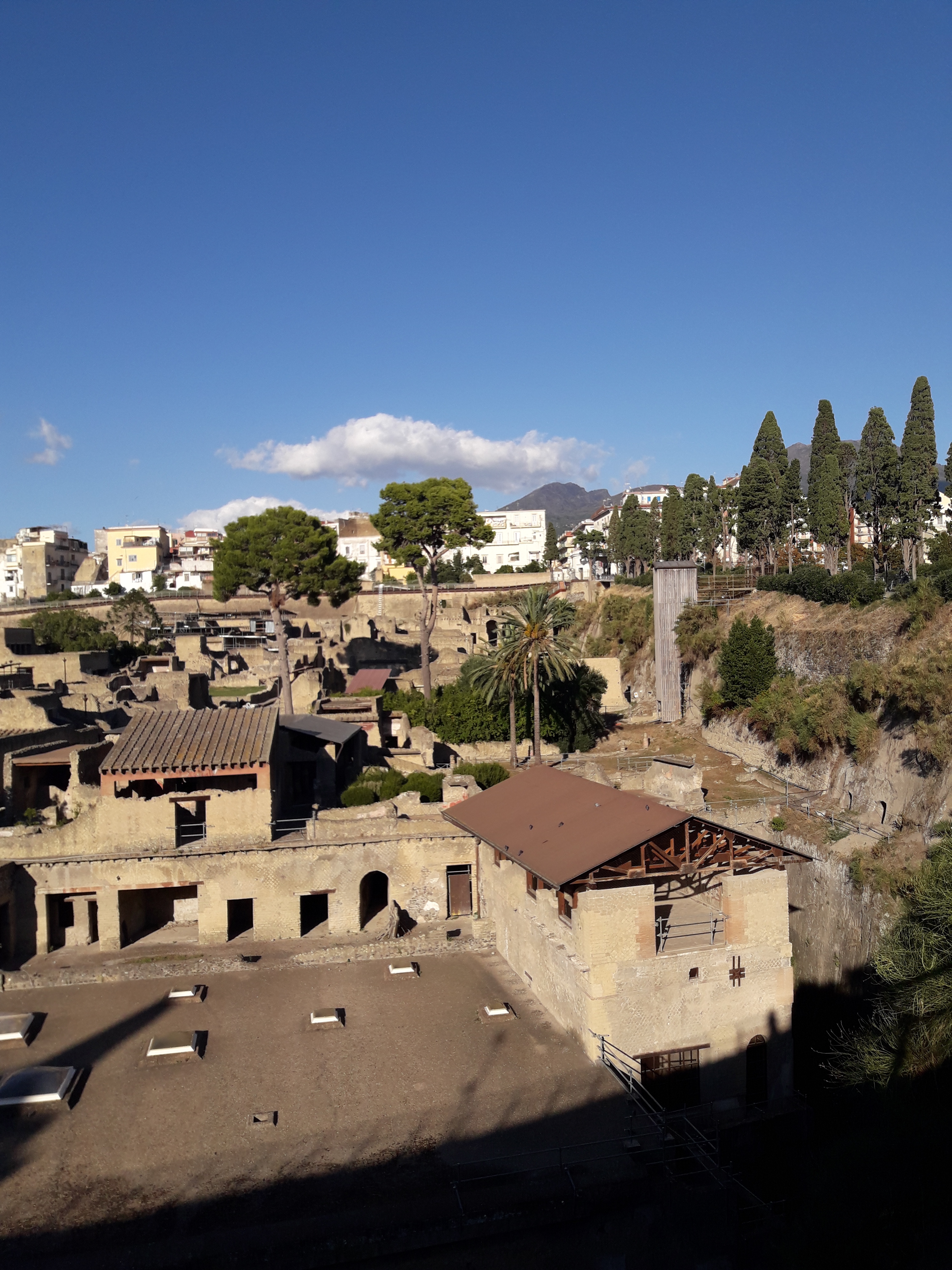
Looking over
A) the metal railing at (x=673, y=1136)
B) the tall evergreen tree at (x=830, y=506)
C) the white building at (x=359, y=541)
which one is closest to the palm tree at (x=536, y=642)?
the metal railing at (x=673, y=1136)

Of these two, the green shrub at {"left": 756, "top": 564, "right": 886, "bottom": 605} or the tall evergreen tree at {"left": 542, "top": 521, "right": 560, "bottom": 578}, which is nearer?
the green shrub at {"left": 756, "top": 564, "right": 886, "bottom": 605}

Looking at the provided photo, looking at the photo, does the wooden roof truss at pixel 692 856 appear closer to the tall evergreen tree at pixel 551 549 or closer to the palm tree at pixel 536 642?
the palm tree at pixel 536 642

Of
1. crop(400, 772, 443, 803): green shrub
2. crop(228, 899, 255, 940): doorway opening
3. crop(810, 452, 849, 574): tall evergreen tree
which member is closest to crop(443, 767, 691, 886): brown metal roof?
crop(400, 772, 443, 803): green shrub

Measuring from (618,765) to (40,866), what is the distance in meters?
17.9

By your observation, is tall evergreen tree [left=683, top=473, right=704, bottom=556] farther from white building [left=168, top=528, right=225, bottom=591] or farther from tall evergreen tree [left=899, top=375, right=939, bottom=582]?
white building [left=168, top=528, right=225, bottom=591]

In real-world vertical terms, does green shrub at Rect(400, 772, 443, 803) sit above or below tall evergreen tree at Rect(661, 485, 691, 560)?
below

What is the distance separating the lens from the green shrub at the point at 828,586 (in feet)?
109

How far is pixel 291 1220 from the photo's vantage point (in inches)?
426

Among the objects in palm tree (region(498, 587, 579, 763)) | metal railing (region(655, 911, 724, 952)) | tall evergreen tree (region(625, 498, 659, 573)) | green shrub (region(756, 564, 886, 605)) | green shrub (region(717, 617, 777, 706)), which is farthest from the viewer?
tall evergreen tree (region(625, 498, 659, 573))

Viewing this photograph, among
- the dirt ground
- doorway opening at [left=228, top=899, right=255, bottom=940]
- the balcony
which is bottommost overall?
the dirt ground

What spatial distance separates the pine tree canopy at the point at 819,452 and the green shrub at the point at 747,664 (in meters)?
10.0

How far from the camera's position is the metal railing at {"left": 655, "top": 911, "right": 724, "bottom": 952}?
16188 millimetres

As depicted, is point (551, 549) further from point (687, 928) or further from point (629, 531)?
point (687, 928)

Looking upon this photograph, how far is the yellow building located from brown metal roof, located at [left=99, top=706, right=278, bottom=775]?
8547 cm
